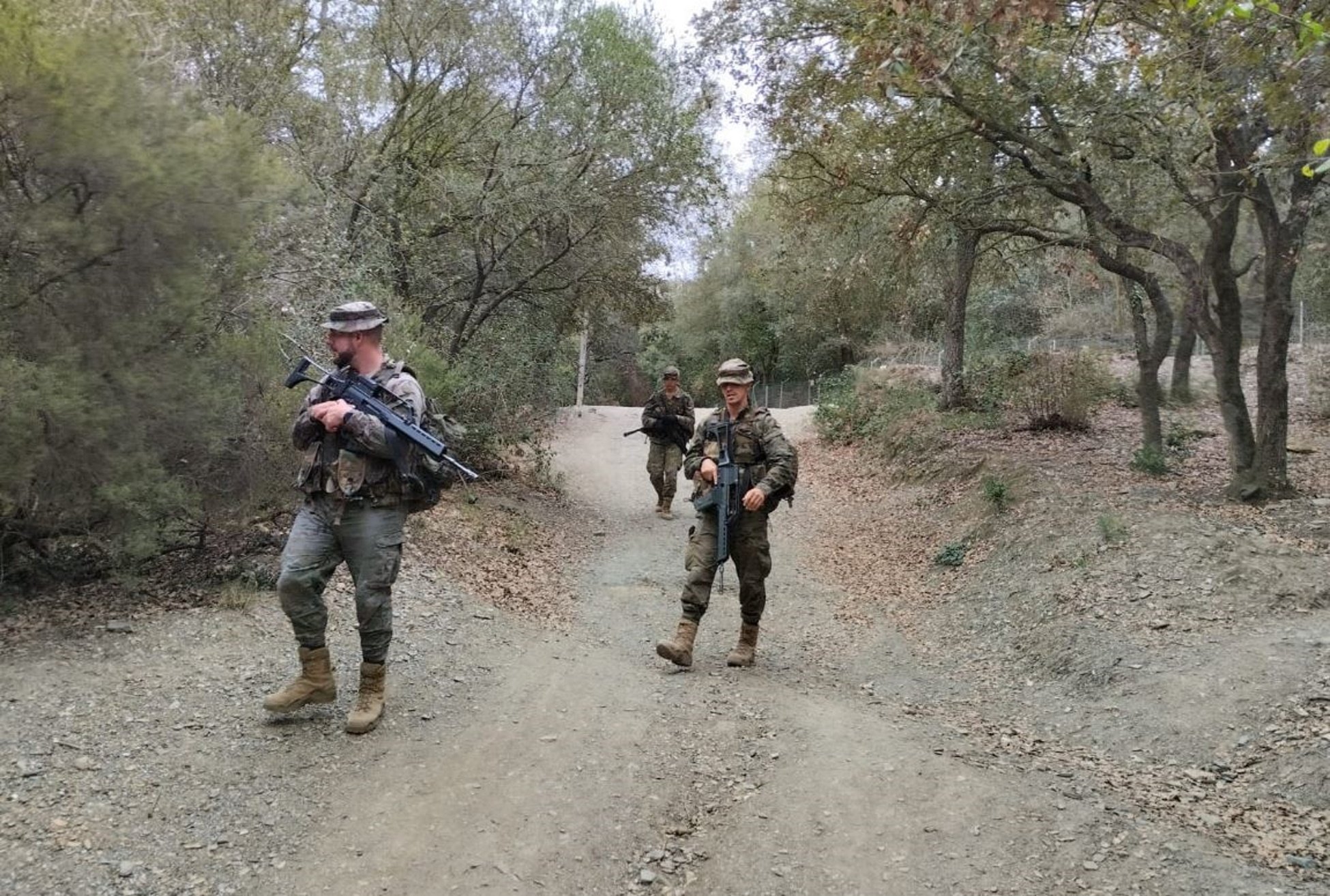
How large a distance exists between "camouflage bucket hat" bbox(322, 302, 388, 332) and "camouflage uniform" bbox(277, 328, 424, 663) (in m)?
0.23

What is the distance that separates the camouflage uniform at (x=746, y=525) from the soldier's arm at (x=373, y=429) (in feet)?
7.48

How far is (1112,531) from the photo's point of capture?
8.13 meters

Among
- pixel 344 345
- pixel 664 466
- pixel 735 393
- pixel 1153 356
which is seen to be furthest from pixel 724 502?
pixel 1153 356

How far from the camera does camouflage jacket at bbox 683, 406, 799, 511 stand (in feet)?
19.6

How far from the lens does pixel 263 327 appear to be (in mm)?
6102

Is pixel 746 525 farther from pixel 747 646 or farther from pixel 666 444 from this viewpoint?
pixel 666 444

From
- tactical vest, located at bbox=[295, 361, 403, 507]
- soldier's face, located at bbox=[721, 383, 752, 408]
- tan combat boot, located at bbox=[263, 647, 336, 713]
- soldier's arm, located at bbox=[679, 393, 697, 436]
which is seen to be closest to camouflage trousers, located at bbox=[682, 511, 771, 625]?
soldier's face, located at bbox=[721, 383, 752, 408]

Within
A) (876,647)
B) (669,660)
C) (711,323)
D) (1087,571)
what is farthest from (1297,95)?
(711,323)

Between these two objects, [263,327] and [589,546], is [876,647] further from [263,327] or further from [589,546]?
[263,327]

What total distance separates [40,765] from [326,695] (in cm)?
118

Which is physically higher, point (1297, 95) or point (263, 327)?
point (1297, 95)

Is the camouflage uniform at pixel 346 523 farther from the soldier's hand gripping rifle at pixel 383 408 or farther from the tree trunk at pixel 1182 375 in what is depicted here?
the tree trunk at pixel 1182 375

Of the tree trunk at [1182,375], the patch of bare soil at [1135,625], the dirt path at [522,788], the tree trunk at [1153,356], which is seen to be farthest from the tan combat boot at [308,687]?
the tree trunk at [1182,375]

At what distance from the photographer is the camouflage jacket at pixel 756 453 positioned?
5977mm
